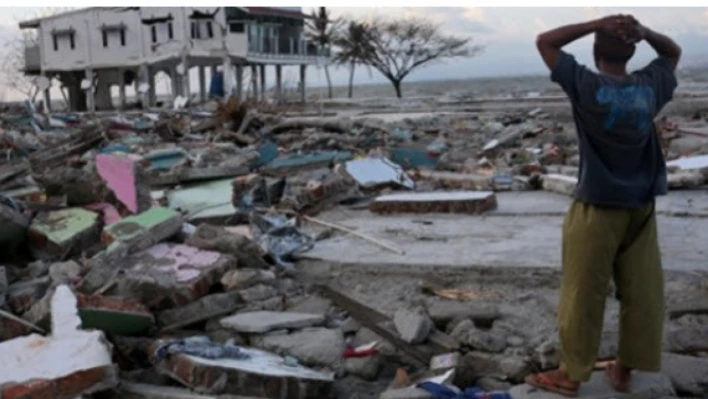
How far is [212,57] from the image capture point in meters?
40.2

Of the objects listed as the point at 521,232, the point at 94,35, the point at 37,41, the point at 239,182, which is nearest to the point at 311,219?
the point at 239,182

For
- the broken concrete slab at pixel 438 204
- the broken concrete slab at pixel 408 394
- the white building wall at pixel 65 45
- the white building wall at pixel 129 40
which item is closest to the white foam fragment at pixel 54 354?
the broken concrete slab at pixel 408 394

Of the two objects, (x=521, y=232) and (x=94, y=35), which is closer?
(x=521, y=232)

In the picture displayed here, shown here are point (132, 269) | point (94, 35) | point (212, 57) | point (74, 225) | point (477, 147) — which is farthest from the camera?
point (94, 35)

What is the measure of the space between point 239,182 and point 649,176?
17.7 ft

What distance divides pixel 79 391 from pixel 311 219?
13.4ft

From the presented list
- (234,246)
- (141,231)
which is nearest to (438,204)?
(234,246)

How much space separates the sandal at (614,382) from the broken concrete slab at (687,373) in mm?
255

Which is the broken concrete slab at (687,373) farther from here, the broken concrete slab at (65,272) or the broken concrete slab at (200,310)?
the broken concrete slab at (65,272)

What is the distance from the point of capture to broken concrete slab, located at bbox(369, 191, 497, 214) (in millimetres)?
7750

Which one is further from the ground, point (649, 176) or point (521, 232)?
point (649, 176)

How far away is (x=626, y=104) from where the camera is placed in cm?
328

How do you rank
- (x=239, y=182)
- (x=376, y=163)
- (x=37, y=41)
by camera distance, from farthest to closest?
(x=37, y=41) < (x=376, y=163) < (x=239, y=182)

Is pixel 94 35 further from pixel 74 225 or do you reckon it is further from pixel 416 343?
pixel 416 343
